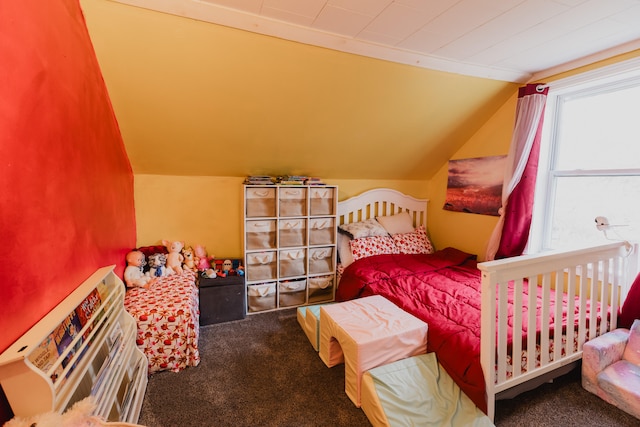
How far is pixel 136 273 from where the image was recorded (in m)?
2.38

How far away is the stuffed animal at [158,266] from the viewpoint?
2527 mm

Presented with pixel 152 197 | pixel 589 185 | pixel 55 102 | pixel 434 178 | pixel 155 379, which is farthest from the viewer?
pixel 434 178

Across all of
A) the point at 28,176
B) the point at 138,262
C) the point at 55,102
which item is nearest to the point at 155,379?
the point at 138,262

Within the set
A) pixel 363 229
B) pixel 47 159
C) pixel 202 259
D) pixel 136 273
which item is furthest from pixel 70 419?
pixel 363 229

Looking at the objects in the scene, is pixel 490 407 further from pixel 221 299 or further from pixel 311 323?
pixel 221 299

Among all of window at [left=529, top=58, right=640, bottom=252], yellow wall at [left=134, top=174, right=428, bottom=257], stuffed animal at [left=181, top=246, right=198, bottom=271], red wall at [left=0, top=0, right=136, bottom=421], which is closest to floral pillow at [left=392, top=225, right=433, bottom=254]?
window at [left=529, top=58, right=640, bottom=252]

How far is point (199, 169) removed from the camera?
111 inches

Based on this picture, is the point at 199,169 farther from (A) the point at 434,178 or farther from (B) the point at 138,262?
(A) the point at 434,178

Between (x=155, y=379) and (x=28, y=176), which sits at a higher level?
(x=28, y=176)

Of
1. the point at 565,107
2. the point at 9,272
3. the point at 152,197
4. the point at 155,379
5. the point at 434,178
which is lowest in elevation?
the point at 155,379

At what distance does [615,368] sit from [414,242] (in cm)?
186

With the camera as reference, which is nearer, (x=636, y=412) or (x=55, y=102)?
(x=55, y=102)

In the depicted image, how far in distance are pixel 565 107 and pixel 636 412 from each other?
88.3 inches

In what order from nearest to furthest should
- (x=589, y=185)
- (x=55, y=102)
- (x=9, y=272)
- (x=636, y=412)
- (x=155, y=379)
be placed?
(x=9, y=272), (x=55, y=102), (x=636, y=412), (x=155, y=379), (x=589, y=185)
